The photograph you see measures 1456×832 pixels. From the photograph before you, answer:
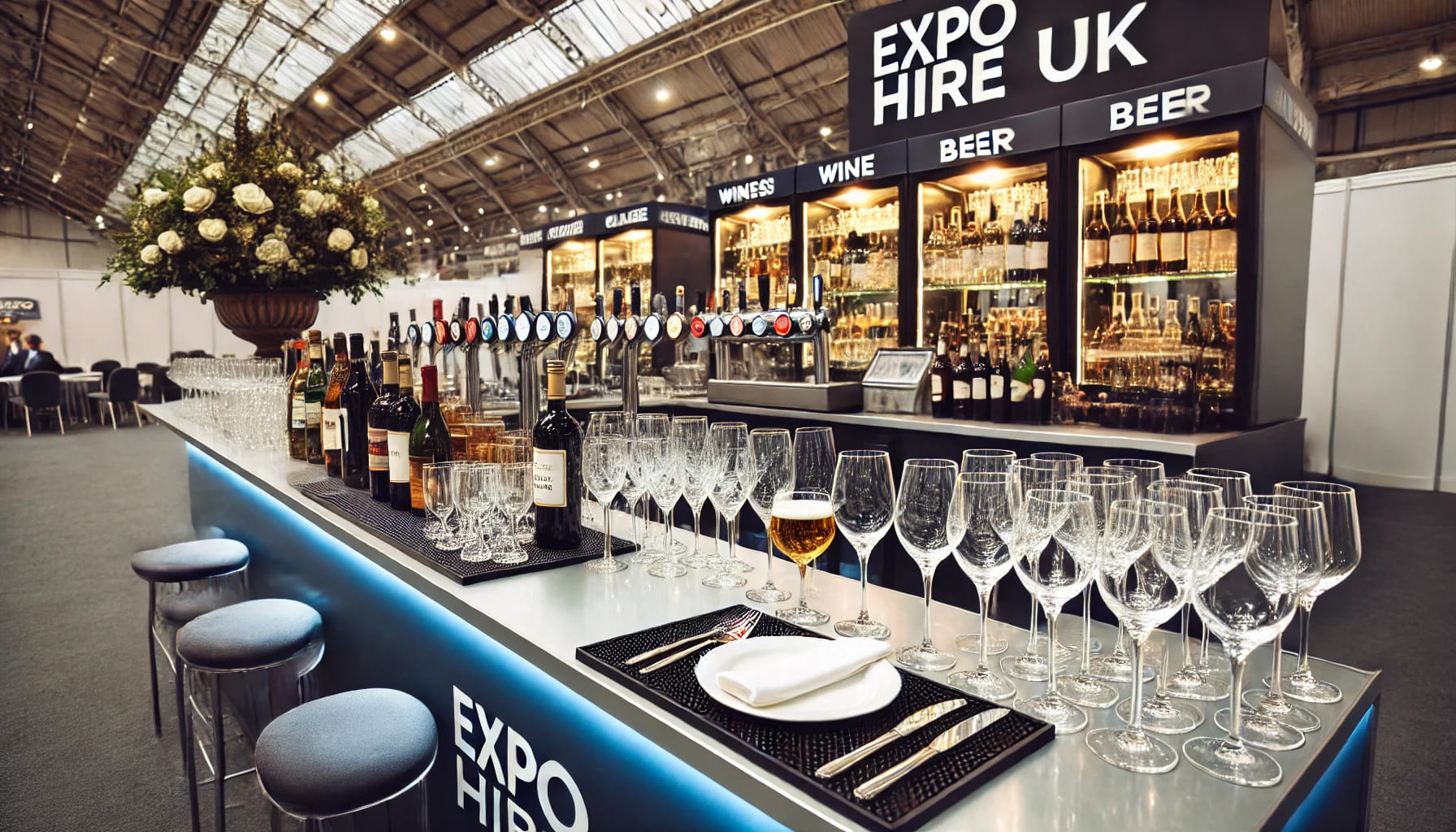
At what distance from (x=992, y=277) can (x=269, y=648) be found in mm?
3561

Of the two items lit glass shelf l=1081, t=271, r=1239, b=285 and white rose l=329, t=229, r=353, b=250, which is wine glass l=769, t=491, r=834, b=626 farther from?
lit glass shelf l=1081, t=271, r=1239, b=285

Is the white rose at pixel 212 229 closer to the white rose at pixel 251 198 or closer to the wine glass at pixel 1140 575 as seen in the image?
the white rose at pixel 251 198

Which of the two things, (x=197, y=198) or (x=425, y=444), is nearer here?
(x=425, y=444)

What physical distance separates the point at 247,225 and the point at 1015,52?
3.62 meters

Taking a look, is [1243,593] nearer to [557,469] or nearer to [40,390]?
[557,469]

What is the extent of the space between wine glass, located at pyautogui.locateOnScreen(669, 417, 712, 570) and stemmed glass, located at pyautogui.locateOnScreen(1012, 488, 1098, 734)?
57cm

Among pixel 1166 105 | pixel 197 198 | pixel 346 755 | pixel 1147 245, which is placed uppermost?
pixel 1166 105

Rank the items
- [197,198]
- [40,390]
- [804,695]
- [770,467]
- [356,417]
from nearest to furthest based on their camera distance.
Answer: [804,695], [770,467], [356,417], [197,198], [40,390]

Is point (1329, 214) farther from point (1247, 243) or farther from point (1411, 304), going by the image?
point (1247, 243)

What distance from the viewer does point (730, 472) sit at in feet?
4.43

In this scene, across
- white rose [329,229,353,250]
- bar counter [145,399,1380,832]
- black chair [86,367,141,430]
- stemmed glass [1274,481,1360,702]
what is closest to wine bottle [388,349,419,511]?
bar counter [145,399,1380,832]

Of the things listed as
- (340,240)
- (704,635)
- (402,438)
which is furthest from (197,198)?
(704,635)

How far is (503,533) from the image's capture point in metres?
1.58

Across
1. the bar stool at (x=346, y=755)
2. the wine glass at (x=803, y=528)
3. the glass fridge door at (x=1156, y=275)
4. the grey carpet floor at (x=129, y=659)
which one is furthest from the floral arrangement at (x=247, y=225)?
the glass fridge door at (x=1156, y=275)
